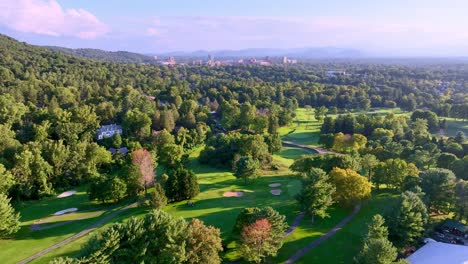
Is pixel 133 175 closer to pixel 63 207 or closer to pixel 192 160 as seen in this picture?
pixel 63 207

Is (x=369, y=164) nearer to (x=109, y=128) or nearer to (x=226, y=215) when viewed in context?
(x=226, y=215)

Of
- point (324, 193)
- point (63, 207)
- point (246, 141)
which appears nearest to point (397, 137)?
point (246, 141)

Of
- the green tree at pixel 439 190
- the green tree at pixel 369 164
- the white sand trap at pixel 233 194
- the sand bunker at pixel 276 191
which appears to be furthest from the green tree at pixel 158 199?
the green tree at pixel 439 190

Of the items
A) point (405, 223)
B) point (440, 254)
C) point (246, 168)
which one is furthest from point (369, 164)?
point (440, 254)

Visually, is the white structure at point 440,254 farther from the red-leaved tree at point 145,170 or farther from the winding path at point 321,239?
the red-leaved tree at point 145,170

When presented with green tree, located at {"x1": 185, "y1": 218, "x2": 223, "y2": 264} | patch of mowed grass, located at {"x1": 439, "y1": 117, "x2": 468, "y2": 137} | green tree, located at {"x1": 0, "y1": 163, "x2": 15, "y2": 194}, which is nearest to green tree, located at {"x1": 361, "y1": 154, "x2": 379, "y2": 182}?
green tree, located at {"x1": 185, "y1": 218, "x2": 223, "y2": 264}
